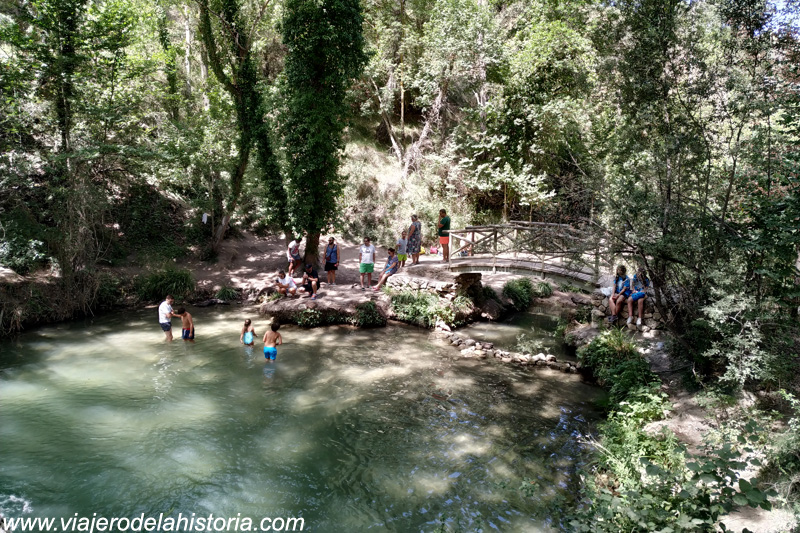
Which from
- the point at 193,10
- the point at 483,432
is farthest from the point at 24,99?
the point at 483,432

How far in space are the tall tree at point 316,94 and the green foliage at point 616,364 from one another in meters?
9.61

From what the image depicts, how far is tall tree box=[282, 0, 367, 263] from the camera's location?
1420 centimetres

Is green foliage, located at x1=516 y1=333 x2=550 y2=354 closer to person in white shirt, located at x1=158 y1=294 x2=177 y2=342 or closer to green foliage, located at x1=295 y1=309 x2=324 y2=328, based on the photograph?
green foliage, located at x1=295 y1=309 x2=324 y2=328

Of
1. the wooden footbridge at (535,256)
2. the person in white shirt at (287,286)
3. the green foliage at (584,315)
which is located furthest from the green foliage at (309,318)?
the green foliage at (584,315)

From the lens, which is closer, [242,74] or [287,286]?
[287,286]

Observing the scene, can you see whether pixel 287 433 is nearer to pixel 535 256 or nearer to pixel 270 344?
pixel 270 344

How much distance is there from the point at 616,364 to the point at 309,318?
811 cm

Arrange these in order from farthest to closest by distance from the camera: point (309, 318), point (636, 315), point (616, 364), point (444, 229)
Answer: point (444, 229), point (309, 318), point (636, 315), point (616, 364)

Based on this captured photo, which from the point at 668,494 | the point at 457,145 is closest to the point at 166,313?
the point at 668,494

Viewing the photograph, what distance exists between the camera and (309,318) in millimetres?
13211

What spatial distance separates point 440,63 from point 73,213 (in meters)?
15.6

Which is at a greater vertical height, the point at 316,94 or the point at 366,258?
the point at 316,94

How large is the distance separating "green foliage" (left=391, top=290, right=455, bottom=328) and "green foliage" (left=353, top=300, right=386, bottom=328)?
0.67 metres

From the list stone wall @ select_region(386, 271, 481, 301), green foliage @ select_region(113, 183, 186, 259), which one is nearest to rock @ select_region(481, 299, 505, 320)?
stone wall @ select_region(386, 271, 481, 301)
